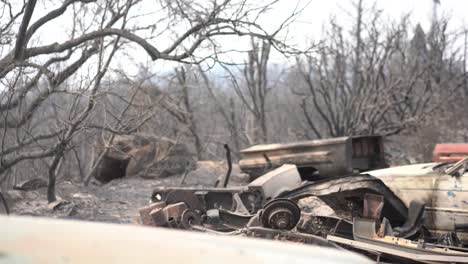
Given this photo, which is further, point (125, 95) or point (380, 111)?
point (380, 111)

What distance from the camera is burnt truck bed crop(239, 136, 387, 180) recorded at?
11875 mm

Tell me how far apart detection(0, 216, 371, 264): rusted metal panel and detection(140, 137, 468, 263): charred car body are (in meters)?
4.53

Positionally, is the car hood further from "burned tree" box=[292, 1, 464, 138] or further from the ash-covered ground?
"burned tree" box=[292, 1, 464, 138]

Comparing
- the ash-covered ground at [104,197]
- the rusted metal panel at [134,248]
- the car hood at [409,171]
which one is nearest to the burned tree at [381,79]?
the ash-covered ground at [104,197]

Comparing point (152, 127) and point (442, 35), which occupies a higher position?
point (442, 35)

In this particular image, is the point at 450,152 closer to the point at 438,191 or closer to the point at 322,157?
the point at 322,157

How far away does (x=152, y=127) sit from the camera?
16.7 m

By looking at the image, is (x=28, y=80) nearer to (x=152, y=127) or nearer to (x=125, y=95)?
(x=125, y=95)

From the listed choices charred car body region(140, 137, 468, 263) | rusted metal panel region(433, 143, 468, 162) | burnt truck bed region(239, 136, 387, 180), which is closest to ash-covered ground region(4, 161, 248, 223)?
burnt truck bed region(239, 136, 387, 180)

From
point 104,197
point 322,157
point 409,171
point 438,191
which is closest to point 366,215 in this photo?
point 409,171

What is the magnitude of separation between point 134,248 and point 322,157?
34.2ft

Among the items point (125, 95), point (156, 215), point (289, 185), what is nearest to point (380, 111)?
point (125, 95)

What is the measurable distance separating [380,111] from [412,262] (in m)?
16.3

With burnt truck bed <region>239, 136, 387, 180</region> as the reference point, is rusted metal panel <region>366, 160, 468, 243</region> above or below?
below
